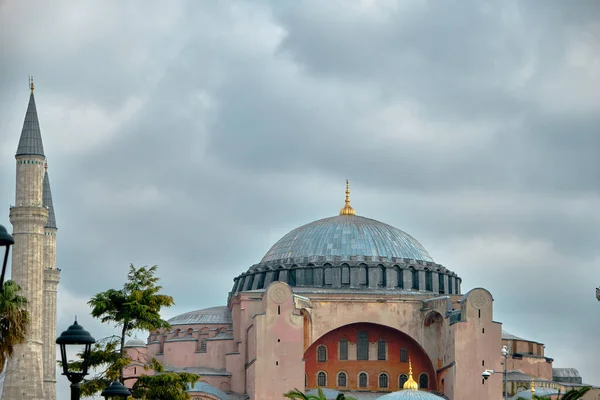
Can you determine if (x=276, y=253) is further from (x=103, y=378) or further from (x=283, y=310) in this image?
(x=103, y=378)

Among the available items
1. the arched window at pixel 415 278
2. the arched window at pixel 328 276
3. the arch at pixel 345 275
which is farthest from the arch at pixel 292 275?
the arched window at pixel 415 278

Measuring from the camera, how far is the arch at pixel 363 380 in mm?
61312

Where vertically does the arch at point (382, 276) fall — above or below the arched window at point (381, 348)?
above

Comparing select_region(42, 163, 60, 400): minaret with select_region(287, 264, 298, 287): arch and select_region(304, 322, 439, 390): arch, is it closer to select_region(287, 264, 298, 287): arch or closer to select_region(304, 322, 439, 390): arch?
select_region(287, 264, 298, 287): arch

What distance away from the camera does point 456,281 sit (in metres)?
68.2

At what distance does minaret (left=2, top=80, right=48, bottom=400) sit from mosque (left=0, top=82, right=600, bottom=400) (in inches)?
2.1

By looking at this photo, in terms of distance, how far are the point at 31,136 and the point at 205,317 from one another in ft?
40.3

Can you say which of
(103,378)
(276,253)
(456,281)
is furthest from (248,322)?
(103,378)

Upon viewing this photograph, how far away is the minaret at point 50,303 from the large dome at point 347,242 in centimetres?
1036

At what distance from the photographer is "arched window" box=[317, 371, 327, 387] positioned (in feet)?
201

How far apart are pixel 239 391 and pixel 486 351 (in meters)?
10.8

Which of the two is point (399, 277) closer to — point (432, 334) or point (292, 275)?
point (432, 334)

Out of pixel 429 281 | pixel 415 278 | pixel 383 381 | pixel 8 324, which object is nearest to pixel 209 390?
pixel 383 381

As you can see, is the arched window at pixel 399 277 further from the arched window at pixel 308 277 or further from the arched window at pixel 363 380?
the arched window at pixel 363 380
